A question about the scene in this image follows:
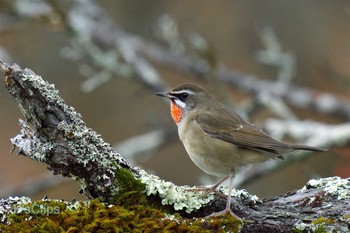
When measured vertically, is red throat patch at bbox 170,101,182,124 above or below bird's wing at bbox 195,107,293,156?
above

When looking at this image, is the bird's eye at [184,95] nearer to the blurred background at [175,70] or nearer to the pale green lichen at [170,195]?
the blurred background at [175,70]

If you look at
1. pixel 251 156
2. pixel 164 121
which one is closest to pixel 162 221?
pixel 251 156

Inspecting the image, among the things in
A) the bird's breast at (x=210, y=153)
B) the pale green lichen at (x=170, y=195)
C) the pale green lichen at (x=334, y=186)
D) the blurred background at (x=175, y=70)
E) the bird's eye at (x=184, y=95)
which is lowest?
the pale green lichen at (x=170, y=195)

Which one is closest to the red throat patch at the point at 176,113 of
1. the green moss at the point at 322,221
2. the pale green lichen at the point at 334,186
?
the pale green lichen at the point at 334,186

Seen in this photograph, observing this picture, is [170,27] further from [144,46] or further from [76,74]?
[76,74]

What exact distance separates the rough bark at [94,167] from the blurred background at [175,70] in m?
3.28

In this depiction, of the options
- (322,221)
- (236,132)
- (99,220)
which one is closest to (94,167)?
(99,220)

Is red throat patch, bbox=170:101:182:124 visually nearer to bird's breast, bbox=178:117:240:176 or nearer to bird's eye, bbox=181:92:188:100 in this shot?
bird's eye, bbox=181:92:188:100

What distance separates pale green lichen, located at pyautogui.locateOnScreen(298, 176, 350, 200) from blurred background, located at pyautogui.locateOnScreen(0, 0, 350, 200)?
2.86 m

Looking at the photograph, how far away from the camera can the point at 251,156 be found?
211 inches

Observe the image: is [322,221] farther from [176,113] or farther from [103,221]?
[176,113]

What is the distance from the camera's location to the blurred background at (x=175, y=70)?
8.69 m

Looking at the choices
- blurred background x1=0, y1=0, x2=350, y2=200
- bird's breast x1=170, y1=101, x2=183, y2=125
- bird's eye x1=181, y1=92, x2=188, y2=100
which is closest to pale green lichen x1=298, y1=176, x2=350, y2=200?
bird's breast x1=170, y1=101, x2=183, y2=125

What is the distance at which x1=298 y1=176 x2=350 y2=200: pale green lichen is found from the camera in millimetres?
4469
